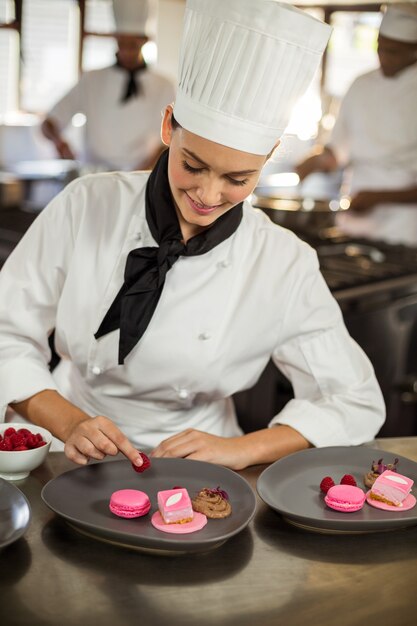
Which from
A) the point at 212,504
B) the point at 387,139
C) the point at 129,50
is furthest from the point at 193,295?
the point at 129,50

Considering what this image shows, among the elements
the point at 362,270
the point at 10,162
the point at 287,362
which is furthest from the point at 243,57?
the point at 10,162

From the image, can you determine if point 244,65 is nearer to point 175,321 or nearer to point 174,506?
point 175,321

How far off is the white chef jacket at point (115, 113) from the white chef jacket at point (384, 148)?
1421mm

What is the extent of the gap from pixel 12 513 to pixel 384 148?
3308 mm

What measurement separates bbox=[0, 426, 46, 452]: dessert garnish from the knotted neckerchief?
11.4 inches

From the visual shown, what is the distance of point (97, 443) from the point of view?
1.33 metres

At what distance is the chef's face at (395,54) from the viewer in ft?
12.1

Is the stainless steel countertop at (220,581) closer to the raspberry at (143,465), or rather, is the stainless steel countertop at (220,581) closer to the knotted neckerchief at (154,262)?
the raspberry at (143,465)

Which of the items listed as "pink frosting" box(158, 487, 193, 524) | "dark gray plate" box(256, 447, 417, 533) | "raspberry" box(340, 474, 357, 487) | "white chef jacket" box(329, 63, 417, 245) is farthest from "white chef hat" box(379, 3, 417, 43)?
"pink frosting" box(158, 487, 193, 524)

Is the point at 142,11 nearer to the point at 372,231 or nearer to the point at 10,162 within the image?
the point at 372,231

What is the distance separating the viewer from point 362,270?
2980 mm

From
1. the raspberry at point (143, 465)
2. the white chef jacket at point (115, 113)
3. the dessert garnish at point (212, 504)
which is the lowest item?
the white chef jacket at point (115, 113)

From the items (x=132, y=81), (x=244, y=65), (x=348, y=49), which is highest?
(x=244, y=65)

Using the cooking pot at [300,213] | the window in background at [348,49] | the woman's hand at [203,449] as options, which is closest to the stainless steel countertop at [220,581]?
the woman's hand at [203,449]
